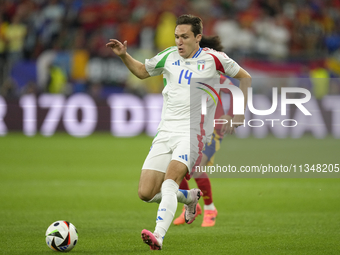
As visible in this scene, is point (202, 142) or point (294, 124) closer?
point (202, 142)

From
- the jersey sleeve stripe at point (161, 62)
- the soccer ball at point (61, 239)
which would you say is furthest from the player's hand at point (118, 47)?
the soccer ball at point (61, 239)

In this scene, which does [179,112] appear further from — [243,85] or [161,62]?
[243,85]

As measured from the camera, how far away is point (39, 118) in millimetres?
17047

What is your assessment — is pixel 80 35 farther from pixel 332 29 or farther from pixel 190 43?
pixel 190 43

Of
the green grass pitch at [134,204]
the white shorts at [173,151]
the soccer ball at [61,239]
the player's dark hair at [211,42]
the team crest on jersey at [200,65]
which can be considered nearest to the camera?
the soccer ball at [61,239]

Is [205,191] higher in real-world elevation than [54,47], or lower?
lower

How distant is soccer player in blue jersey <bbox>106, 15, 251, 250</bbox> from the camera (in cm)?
551

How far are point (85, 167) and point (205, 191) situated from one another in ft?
18.7

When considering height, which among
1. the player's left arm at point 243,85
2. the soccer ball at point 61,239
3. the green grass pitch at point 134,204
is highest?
the player's left arm at point 243,85

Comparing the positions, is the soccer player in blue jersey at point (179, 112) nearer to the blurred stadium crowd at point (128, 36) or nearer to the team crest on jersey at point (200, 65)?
the team crest on jersey at point (200, 65)

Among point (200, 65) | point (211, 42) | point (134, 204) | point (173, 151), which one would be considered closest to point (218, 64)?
point (200, 65)

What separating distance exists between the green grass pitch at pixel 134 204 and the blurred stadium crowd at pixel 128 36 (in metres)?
3.74

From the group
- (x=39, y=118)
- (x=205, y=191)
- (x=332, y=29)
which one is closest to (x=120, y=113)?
(x=39, y=118)

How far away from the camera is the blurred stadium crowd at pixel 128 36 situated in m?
18.5
